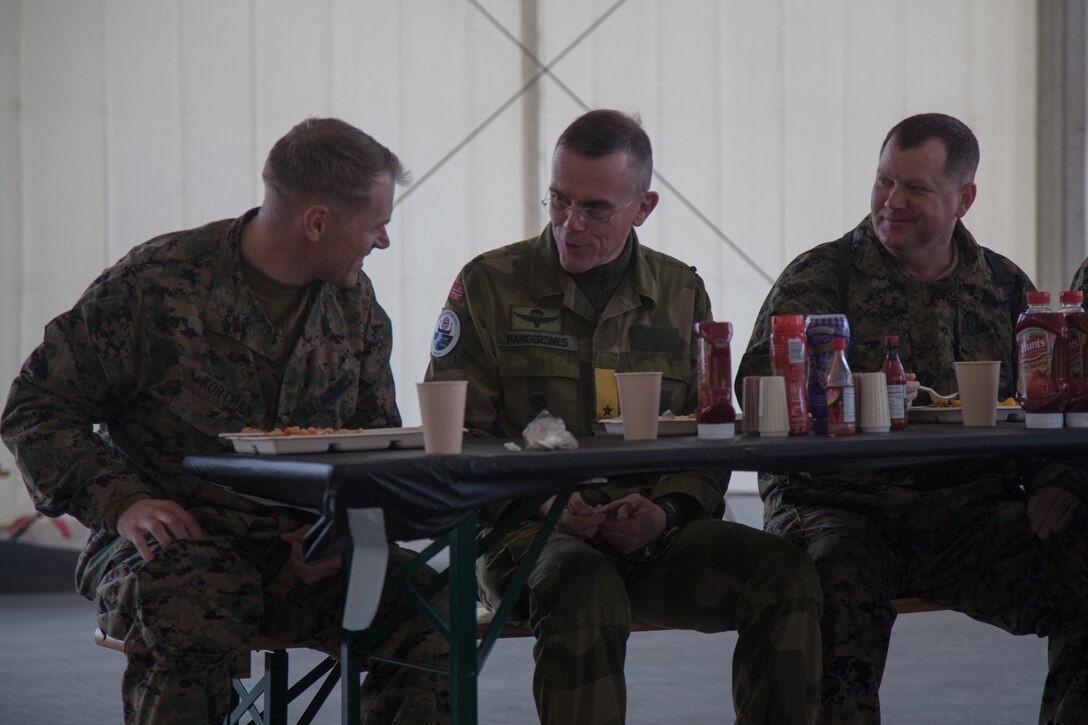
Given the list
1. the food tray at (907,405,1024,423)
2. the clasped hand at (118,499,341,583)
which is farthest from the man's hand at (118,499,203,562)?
the food tray at (907,405,1024,423)

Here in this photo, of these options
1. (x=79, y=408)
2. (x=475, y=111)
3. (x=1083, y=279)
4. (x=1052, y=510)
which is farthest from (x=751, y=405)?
(x=475, y=111)

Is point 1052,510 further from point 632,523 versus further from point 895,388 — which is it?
point 632,523

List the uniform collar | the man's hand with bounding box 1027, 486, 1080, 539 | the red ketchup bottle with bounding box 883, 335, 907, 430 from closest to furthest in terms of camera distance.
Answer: the red ketchup bottle with bounding box 883, 335, 907, 430, the uniform collar, the man's hand with bounding box 1027, 486, 1080, 539

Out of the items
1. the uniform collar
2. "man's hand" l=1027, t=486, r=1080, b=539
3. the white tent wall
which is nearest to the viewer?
the uniform collar

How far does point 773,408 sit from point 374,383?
0.80 m

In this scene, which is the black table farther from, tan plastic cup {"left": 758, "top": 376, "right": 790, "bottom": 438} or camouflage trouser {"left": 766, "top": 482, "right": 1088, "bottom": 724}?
camouflage trouser {"left": 766, "top": 482, "right": 1088, "bottom": 724}

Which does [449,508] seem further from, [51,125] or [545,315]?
[51,125]

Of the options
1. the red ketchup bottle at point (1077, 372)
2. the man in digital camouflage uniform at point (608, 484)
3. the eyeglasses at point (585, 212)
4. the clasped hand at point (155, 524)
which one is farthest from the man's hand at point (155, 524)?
the red ketchup bottle at point (1077, 372)

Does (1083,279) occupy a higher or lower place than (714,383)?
higher

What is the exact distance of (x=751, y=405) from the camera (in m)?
2.11

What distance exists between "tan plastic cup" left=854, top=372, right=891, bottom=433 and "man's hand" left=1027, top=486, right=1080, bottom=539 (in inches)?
23.3

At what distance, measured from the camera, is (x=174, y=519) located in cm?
208

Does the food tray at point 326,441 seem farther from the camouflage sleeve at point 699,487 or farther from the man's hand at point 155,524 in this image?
the camouflage sleeve at point 699,487

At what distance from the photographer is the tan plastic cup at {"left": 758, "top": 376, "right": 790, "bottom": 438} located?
207 centimetres
